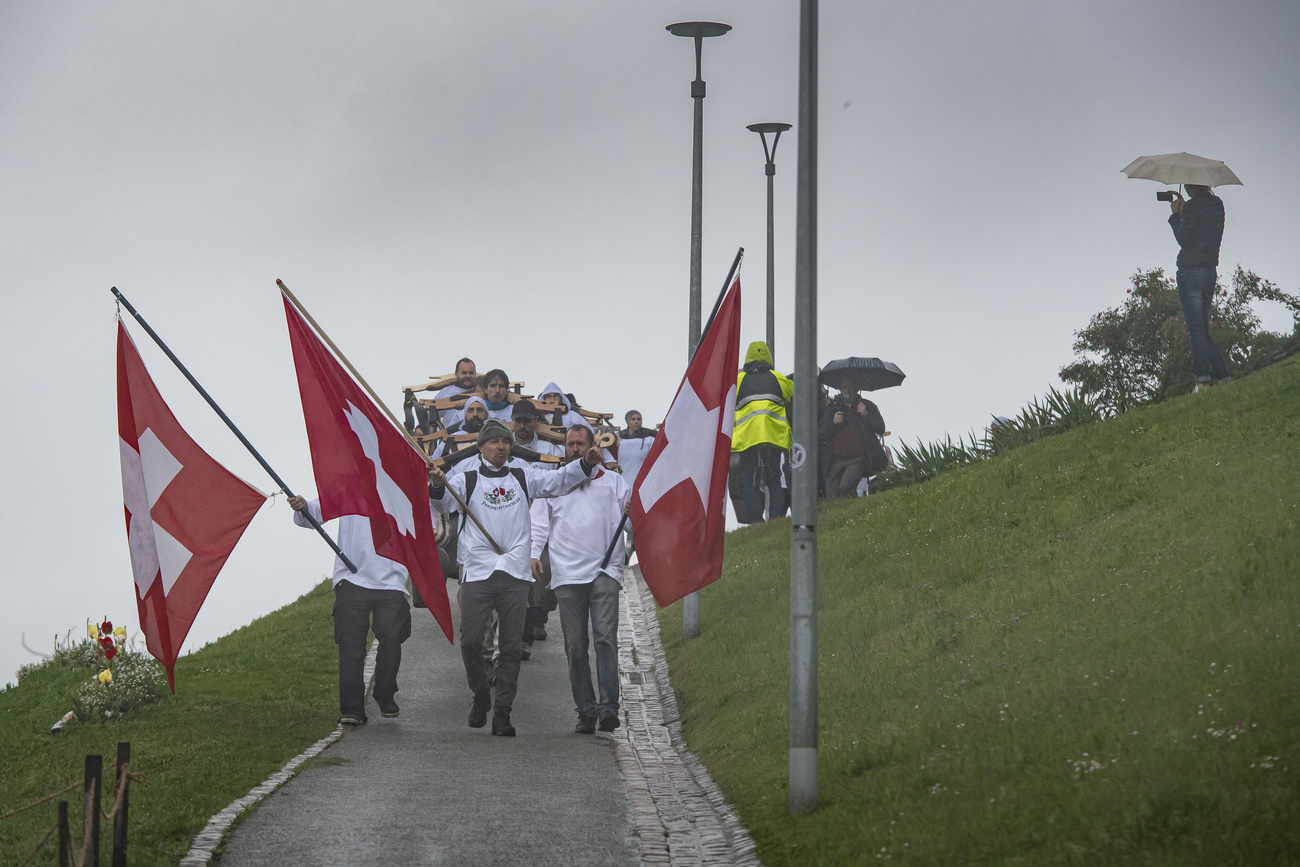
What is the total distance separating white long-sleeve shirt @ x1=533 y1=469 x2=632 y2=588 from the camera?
38.1 feet

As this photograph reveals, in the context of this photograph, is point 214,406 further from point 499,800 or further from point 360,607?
point 499,800

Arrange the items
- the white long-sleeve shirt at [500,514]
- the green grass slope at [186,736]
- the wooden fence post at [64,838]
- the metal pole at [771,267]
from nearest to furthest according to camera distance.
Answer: the wooden fence post at [64,838], the green grass slope at [186,736], the white long-sleeve shirt at [500,514], the metal pole at [771,267]

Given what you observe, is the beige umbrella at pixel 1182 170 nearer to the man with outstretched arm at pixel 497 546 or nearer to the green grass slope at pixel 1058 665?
the green grass slope at pixel 1058 665

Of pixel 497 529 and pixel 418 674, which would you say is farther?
pixel 418 674

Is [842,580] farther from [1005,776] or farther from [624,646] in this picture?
[1005,776]

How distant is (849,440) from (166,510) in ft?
35.2

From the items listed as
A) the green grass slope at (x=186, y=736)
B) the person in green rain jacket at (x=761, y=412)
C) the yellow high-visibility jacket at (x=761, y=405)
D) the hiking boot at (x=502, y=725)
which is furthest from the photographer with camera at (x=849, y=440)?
the hiking boot at (x=502, y=725)

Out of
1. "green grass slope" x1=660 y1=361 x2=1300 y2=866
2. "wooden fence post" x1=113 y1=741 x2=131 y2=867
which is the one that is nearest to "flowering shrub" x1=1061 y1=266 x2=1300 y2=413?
"green grass slope" x1=660 y1=361 x2=1300 y2=866

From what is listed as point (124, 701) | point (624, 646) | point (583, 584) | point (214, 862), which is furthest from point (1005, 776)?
point (624, 646)

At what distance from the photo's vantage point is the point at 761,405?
18.4m

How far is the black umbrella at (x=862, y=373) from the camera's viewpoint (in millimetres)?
20188

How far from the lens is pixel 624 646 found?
16531mm

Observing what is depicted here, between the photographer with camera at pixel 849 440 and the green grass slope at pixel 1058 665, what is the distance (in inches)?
121

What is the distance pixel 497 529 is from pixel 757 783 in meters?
3.49
